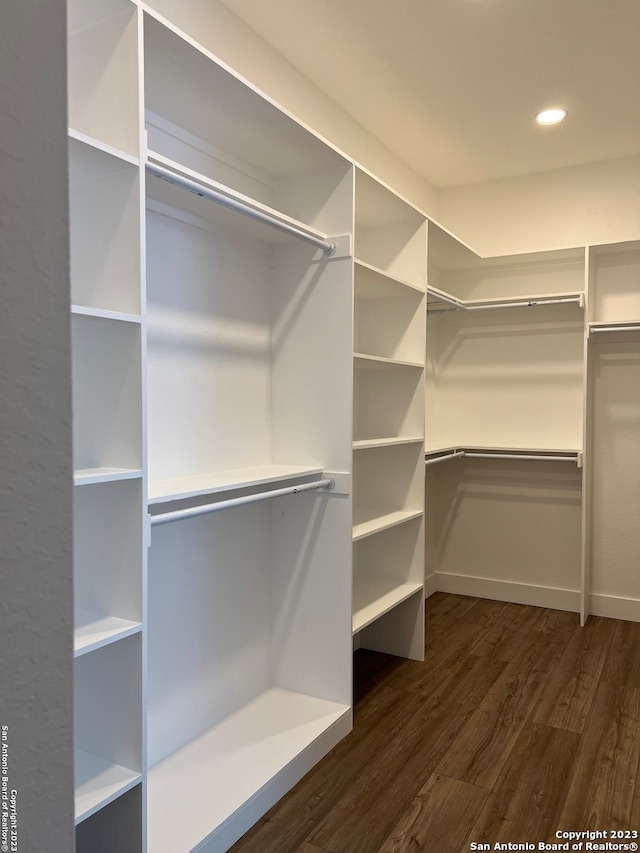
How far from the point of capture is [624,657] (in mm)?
3141

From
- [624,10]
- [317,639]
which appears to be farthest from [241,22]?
[317,639]

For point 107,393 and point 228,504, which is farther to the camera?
point 228,504

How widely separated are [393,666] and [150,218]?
7.45 ft

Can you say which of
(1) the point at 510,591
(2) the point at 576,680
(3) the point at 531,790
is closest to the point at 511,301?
(1) the point at 510,591

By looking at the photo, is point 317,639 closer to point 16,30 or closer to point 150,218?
point 150,218

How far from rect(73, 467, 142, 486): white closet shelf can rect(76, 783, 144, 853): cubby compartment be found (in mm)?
716

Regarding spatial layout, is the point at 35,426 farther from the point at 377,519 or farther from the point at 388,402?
the point at 388,402

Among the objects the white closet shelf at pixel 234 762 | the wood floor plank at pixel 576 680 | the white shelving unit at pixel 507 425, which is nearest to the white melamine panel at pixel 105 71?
the white closet shelf at pixel 234 762

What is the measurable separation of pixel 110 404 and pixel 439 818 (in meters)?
1.58

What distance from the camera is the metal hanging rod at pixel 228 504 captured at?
161 cm

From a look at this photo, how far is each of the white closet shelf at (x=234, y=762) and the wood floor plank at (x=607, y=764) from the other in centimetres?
82

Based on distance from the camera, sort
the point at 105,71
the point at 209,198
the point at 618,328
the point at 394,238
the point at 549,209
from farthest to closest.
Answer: the point at 549,209 < the point at 618,328 < the point at 394,238 < the point at 209,198 < the point at 105,71

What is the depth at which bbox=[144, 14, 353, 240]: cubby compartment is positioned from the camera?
1.64 meters

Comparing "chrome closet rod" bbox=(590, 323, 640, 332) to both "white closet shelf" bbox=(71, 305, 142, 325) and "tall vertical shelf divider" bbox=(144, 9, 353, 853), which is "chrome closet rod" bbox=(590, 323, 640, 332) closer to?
"tall vertical shelf divider" bbox=(144, 9, 353, 853)
